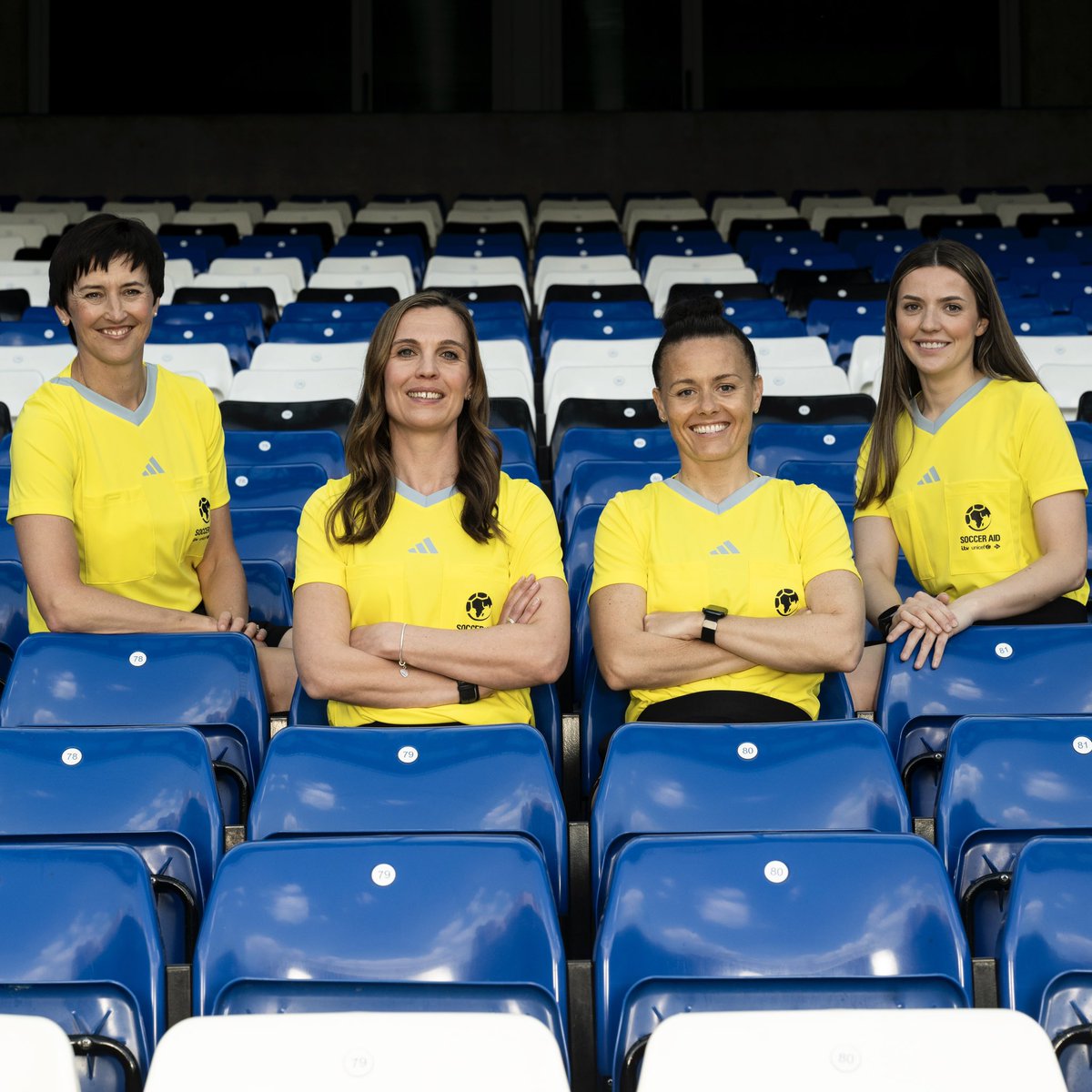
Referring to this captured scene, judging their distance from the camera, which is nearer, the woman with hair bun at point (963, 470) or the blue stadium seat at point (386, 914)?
the blue stadium seat at point (386, 914)

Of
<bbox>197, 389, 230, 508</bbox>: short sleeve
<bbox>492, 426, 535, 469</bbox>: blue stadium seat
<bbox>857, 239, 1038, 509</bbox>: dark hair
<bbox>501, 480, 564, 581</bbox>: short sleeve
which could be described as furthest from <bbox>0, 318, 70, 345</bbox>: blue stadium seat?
<bbox>857, 239, 1038, 509</bbox>: dark hair

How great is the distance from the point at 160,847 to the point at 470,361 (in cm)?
118

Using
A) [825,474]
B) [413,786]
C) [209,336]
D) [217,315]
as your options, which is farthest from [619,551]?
[217,315]

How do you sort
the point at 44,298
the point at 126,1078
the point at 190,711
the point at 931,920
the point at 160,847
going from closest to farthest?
1. the point at 126,1078
2. the point at 931,920
3. the point at 160,847
4. the point at 190,711
5. the point at 44,298

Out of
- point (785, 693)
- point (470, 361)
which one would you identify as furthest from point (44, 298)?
point (785, 693)

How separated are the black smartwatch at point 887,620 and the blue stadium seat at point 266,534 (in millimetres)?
1455

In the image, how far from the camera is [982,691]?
121 inches

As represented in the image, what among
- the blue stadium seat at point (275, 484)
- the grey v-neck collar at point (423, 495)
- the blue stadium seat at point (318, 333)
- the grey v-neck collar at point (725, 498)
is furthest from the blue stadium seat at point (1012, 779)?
the blue stadium seat at point (318, 333)

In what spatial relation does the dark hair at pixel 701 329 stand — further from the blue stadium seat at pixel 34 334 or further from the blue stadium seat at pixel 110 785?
the blue stadium seat at pixel 34 334

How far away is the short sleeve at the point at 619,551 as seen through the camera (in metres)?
3.04

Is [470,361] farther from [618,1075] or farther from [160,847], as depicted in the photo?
[618,1075]

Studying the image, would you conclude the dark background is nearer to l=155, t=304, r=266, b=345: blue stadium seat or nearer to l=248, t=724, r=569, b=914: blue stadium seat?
l=155, t=304, r=266, b=345: blue stadium seat

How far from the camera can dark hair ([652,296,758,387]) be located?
3.14 meters

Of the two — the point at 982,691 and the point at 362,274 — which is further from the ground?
the point at 362,274
